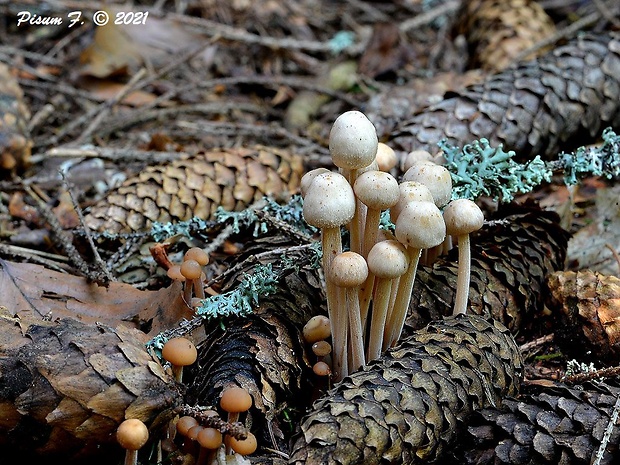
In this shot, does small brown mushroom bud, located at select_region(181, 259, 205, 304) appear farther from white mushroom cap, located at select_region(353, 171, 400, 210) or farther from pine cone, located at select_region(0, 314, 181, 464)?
white mushroom cap, located at select_region(353, 171, 400, 210)

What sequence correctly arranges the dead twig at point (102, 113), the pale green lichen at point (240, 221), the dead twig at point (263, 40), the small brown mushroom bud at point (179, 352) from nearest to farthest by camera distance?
1. the small brown mushroom bud at point (179, 352)
2. the pale green lichen at point (240, 221)
3. the dead twig at point (102, 113)
4. the dead twig at point (263, 40)

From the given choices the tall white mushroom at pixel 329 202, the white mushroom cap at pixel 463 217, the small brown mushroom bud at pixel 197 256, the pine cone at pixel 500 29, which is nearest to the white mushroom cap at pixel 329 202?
the tall white mushroom at pixel 329 202

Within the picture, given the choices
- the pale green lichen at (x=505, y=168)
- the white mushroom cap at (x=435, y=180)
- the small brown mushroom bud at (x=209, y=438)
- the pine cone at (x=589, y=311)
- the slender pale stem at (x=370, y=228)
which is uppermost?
the white mushroom cap at (x=435, y=180)

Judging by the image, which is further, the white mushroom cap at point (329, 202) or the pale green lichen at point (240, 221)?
the pale green lichen at point (240, 221)

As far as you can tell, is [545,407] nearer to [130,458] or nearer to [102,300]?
[130,458]

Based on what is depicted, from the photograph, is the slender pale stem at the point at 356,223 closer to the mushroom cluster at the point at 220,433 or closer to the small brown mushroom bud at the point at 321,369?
the small brown mushroom bud at the point at 321,369

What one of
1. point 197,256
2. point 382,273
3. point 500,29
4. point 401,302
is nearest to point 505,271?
point 401,302
